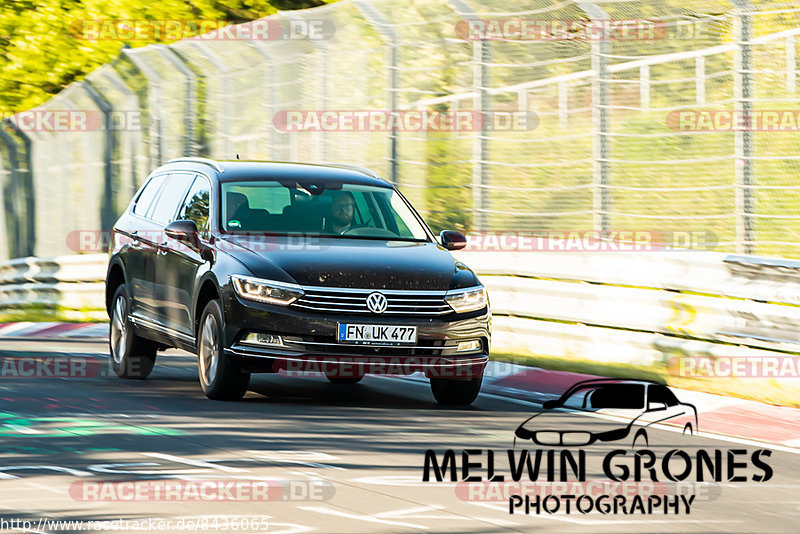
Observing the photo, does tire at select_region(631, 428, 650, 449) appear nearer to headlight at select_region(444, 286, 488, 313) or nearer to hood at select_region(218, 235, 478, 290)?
headlight at select_region(444, 286, 488, 313)

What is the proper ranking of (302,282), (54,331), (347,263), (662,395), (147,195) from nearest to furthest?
(302,282) → (347,263) → (662,395) → (147,195) → (54,331)

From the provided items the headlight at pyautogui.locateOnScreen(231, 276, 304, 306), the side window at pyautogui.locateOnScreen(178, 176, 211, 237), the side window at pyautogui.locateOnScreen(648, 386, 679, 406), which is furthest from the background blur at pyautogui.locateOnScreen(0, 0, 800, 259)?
the headlight at pyautogui.locateOnScreen(231, 276, 304, 306)

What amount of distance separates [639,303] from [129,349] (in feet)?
14.7

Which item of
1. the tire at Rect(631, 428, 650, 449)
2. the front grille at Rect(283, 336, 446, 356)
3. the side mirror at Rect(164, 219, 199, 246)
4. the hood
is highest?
the side mirror at Rect(164, 219, 199, 246)

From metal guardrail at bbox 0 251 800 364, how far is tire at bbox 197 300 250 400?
359 centimetres

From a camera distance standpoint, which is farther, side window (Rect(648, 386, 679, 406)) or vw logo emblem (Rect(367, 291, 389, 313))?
side window (Rect(648, 386, 679, 406))

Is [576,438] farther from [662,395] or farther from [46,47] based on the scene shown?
[46,47]

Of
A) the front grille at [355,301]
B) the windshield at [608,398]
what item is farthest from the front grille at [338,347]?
the windshield at [608,398]

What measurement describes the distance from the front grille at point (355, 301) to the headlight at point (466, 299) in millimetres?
208

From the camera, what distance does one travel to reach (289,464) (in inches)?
351

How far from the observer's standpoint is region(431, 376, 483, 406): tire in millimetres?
12047
